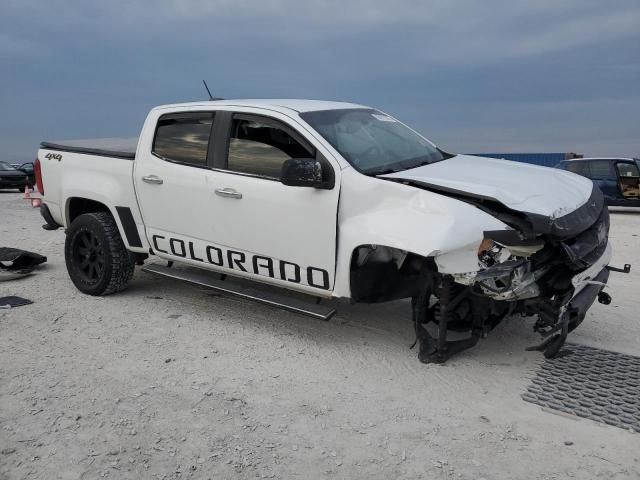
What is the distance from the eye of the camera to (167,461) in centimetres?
297

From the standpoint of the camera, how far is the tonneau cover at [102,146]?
5.68 m

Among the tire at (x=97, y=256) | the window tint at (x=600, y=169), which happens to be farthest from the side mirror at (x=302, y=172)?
the window tint at (x=600, y=169)

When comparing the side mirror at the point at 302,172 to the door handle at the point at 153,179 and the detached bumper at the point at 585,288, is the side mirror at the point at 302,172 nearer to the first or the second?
the door handle at the point at 153,179

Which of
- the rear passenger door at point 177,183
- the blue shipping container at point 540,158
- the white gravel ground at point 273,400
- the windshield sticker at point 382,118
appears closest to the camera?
the white gravel ground at point 273,400

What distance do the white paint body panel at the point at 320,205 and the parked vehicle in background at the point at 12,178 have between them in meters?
18.8

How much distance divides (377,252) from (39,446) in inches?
97.6

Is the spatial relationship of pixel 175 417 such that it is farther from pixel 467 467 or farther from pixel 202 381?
pixel 467 467

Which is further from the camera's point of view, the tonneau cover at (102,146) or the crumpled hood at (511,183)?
the tonneau cover at (102,146)

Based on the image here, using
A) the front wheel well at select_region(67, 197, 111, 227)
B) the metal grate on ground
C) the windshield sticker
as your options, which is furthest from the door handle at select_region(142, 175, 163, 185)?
the metal grate on ground

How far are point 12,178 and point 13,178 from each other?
50mm

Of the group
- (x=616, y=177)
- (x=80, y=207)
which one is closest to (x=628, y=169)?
(x=616, y=177)

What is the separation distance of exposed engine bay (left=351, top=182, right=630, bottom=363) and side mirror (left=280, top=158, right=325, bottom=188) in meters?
0.64

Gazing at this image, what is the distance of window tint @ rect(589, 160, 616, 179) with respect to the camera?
14645 millimetres

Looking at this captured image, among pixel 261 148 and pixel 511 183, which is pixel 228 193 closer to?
pixel 261 148
